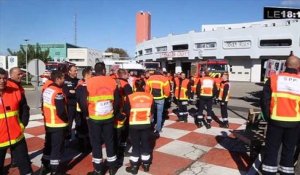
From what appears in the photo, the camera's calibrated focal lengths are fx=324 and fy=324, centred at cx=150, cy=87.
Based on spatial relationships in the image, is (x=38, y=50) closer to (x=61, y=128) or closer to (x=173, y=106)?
Result: (x=173, y=106)

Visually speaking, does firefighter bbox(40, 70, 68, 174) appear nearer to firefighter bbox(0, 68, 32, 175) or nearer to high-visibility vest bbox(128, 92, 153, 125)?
firefighter bbox(0, 68, 32, 175)

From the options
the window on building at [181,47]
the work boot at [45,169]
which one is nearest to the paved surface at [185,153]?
the work boot at [45,169]

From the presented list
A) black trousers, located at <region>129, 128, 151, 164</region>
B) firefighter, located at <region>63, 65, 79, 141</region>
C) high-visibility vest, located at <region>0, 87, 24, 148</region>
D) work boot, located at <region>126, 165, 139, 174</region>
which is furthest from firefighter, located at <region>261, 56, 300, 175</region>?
firefighter, located at <region>63, 65, 79, 141</region>

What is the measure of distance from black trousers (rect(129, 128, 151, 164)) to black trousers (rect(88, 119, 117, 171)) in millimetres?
488

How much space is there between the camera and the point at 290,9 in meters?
9.17

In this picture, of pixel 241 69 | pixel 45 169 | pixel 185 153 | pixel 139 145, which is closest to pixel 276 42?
pixel 241 69

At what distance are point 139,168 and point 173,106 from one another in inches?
354

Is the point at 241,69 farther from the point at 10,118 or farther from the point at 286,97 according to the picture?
the point at 10,118

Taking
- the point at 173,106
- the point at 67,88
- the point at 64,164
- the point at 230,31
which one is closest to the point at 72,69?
the point at 67,88

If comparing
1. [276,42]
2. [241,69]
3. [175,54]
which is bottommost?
[241,69]

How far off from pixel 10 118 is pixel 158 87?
525 centimetres

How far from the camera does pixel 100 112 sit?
5.71 m

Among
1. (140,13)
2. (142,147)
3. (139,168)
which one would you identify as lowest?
(139,168)

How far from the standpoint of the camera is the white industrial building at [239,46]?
46438 millimetres
